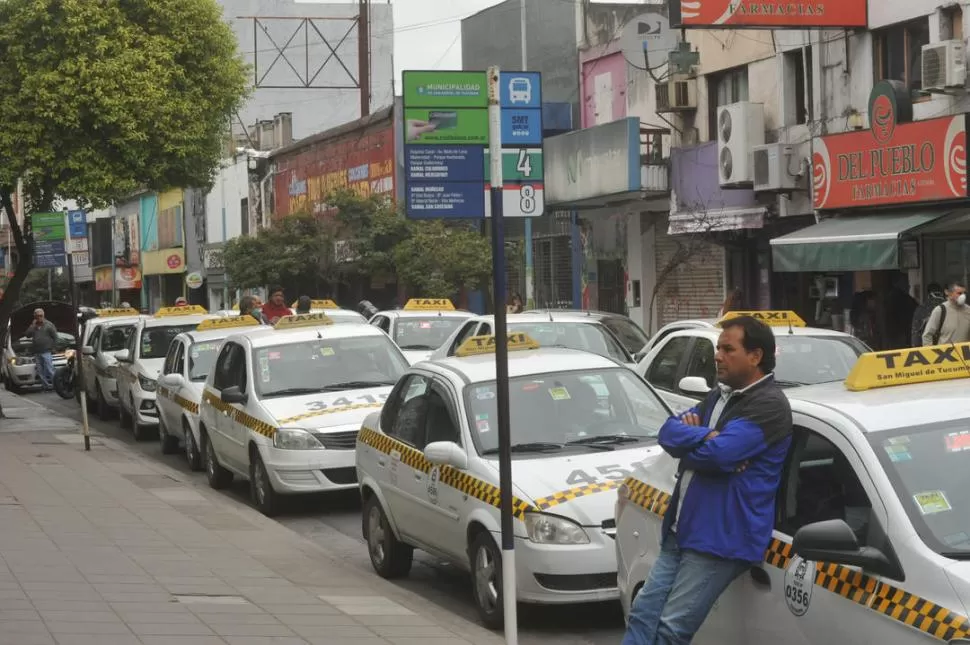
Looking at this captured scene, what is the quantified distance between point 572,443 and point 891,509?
174 inches

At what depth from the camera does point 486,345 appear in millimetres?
11273

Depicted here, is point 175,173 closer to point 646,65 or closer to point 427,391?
point 646,65

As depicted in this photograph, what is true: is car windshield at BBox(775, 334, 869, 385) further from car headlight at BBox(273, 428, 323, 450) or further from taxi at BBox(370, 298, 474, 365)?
taxi at BBox(370, 298, 474, 365)

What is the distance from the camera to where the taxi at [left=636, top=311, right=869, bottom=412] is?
1257 centimetres

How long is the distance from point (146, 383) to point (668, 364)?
1057 cm

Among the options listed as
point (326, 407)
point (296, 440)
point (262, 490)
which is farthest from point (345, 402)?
point (262, 490)

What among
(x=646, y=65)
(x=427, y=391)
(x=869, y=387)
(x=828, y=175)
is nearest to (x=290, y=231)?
(x=646, y=65)

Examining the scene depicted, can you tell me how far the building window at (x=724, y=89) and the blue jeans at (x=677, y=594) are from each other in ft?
72.1

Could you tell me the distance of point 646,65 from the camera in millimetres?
28375

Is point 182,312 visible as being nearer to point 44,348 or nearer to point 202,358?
point 202,358

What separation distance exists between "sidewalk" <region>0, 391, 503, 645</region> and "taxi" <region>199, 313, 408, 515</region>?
0.50 m

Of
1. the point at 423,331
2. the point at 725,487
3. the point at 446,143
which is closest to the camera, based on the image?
the point at 725,487

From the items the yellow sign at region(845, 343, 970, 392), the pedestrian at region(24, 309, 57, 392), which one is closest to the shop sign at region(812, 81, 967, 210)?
the yellow sign at region(845, 343, 970, 392)

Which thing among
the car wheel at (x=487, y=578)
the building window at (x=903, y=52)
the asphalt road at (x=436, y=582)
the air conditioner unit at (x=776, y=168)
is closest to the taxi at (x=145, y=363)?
the asphalt road at (x=436, y=582)
